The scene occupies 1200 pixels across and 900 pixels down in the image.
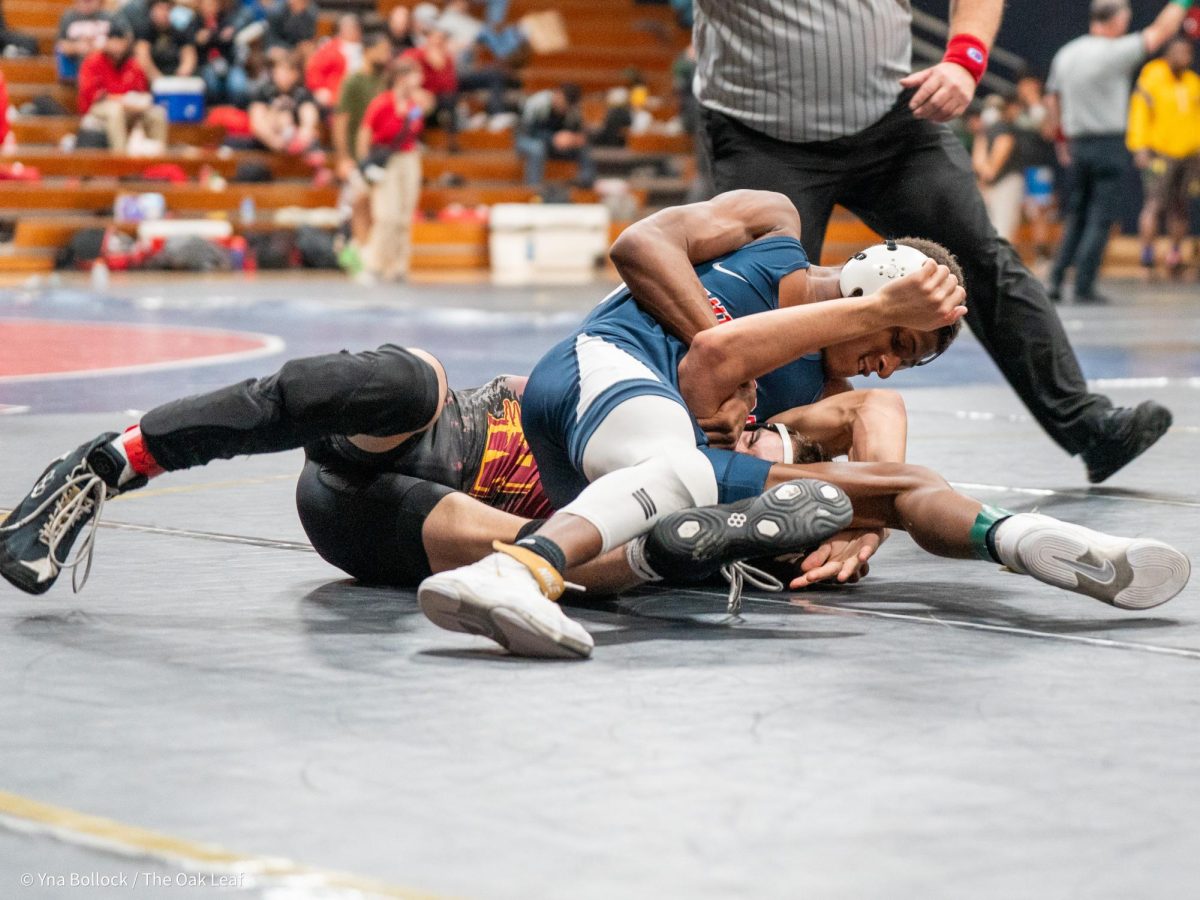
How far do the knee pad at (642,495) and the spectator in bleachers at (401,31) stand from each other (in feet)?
50.2

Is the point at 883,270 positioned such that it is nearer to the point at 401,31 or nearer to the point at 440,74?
the point at 401,31

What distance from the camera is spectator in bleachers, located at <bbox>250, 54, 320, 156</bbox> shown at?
17172 mm

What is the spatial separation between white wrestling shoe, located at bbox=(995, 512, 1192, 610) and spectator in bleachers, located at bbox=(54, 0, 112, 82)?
48.7 feet

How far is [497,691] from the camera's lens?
243cm

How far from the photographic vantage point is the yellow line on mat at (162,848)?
1694 mm

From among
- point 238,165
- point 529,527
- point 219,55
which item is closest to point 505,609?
point 529,527

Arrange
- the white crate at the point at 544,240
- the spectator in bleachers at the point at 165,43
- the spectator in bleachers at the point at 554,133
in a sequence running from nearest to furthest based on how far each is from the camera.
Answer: the white crate at the point at 544,240 → the spectator in bleachers at the point at 165,43 → the spectator in bleachers at the point at 554,133

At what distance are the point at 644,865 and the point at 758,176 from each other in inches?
109

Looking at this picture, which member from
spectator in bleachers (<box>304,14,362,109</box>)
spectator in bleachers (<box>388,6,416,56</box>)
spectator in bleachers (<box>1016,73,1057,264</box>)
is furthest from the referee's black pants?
spectator in bleachers (<box>388,6,416,56</box>)

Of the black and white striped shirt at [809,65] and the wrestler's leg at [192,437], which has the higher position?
the black and white striped shirt at [809,65]

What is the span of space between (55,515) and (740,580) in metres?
1.09

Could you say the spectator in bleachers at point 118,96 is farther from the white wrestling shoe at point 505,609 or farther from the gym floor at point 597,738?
the white wrestling shoe at point 505,609

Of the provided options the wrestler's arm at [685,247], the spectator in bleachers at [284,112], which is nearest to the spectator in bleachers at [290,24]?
the spectator in bleachers at [284,112]

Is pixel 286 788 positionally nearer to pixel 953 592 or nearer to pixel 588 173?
pixel 953 592
